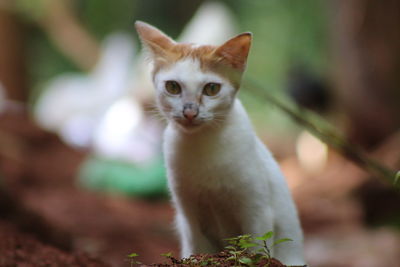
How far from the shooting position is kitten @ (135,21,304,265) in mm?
1939

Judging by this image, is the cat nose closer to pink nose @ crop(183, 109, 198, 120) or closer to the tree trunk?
pink nose @ crop(183, 109, 198, 120)

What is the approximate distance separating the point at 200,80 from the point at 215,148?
9.6 inches

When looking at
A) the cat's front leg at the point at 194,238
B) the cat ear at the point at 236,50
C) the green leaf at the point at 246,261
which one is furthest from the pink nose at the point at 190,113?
the green leaf at the point at 246,261

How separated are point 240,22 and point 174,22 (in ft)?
4.15

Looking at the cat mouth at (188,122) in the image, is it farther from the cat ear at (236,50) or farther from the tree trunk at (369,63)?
the tree trunk at (369,63)

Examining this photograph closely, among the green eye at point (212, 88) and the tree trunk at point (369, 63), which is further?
the tree trunk at point (369, 63)

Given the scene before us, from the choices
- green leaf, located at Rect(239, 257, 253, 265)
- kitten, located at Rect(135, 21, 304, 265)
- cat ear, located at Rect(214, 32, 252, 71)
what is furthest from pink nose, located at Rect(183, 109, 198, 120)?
green leaf, located at Rect(239, 257, 253, 265)

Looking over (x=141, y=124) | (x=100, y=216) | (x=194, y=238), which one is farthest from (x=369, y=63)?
(x=194, y=238)

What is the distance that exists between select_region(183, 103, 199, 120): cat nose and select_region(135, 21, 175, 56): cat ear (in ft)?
0.80

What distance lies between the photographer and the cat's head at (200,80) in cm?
192

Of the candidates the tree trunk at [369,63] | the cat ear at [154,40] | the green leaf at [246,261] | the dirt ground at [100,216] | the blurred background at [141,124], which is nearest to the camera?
the green leaf at [246,261]

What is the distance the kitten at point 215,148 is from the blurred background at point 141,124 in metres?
0.23

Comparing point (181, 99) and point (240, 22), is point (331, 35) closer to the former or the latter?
point (240, 22)

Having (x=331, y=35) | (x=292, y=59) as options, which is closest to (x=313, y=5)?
(x=292, y=59)
